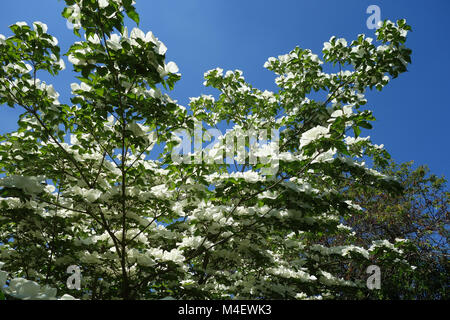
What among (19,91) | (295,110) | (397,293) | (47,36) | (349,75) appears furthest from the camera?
(397,293)

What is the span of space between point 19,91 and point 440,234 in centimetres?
1147

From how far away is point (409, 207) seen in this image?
1007cm

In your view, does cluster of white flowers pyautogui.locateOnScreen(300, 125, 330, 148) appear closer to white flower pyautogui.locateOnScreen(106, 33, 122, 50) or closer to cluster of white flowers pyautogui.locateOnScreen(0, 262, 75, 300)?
white flower pyautogui.locateOnScreen(106, 33, 122, 50)

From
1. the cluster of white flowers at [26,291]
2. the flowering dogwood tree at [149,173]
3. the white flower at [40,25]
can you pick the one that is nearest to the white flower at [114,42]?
Answer: the flowering dogwood tree at [149,173]

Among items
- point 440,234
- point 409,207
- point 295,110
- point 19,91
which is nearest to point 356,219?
point 409,207

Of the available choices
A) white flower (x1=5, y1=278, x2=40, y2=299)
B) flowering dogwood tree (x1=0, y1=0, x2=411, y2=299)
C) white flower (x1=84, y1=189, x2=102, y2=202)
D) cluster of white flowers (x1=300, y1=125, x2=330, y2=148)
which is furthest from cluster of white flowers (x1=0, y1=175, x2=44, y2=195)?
cluster of white flowers (x1=300, y1=125, x2=330, y2=148)

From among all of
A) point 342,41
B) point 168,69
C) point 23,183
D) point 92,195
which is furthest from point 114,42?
point 342,41

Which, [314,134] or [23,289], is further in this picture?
[314,134]

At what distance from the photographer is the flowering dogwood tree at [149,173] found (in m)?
2.40

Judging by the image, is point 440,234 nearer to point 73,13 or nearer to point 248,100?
point 248,100

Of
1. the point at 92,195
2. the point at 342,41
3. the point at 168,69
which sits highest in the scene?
the point at 342,41

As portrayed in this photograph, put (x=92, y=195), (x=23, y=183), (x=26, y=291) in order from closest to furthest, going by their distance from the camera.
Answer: (x=26, y=291) → (x=23, y=183) → (x=92, y=195)

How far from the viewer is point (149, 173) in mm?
3312

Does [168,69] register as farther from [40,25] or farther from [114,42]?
→ [40,25]
